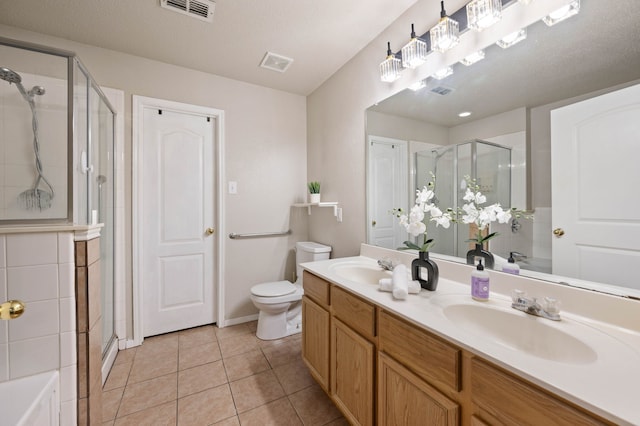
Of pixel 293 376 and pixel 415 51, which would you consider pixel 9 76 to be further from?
pixel 293 376

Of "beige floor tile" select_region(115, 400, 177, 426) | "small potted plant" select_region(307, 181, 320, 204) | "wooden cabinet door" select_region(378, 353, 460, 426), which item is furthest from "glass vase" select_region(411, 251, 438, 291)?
"beige floor tile" select_region(115, 400, 177, 426)

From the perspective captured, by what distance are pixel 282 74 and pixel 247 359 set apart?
2.49 metres

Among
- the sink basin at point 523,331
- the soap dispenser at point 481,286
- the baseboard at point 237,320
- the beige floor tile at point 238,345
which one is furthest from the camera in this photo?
the baseboard at point 237,320

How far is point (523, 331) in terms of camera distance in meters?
0.94

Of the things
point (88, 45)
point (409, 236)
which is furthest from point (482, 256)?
point (88, 45)

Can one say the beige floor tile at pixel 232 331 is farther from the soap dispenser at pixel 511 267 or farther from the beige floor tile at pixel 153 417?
the soap dispenser at pixel 511 267

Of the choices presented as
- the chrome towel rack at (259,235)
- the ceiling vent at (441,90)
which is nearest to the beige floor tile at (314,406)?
the chrome towel rack at (259,235)

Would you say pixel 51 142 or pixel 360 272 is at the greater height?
pixel 51 142

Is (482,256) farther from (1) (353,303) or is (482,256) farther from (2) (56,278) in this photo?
(2) (56,278)

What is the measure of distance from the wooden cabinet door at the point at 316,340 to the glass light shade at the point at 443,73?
1498 mm

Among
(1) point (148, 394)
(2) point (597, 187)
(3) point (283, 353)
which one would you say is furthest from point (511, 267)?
(1) point (148, 394)

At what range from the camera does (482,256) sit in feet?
4.15

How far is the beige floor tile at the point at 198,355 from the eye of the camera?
1.94 metres

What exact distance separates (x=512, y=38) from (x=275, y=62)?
176 centimetres
